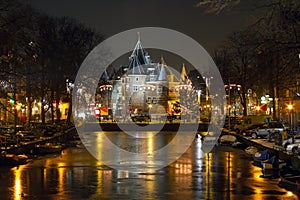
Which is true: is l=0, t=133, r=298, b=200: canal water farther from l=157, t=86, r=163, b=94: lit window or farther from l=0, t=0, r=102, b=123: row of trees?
l=157, t=86, r=163, b=94: lit window

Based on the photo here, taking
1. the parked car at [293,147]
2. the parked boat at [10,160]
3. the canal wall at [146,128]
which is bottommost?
the parked boat at [10,160]

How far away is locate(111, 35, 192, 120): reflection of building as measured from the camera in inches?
5527

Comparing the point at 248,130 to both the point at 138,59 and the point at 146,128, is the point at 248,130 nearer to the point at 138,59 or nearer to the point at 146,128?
the point at 146,128

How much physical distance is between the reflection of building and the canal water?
94.7 meters

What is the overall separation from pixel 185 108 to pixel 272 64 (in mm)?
109026

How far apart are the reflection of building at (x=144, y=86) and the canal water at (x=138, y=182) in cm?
9467

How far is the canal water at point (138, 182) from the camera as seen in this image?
71.5ft

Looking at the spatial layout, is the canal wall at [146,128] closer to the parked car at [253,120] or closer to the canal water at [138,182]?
the parked car at [253,120]

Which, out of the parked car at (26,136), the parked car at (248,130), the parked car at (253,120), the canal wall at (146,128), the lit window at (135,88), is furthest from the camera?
the lit window at (135,88)

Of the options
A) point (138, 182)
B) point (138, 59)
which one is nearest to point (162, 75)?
point (138, 59)

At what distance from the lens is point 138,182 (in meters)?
25.5

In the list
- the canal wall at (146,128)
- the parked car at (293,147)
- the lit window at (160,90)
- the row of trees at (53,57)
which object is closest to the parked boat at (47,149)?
the row of trees at (53,57)

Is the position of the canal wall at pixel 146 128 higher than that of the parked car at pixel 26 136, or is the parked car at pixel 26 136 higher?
the canal wall at pixel 146 128

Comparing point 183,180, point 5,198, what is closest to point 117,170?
point 183,180
